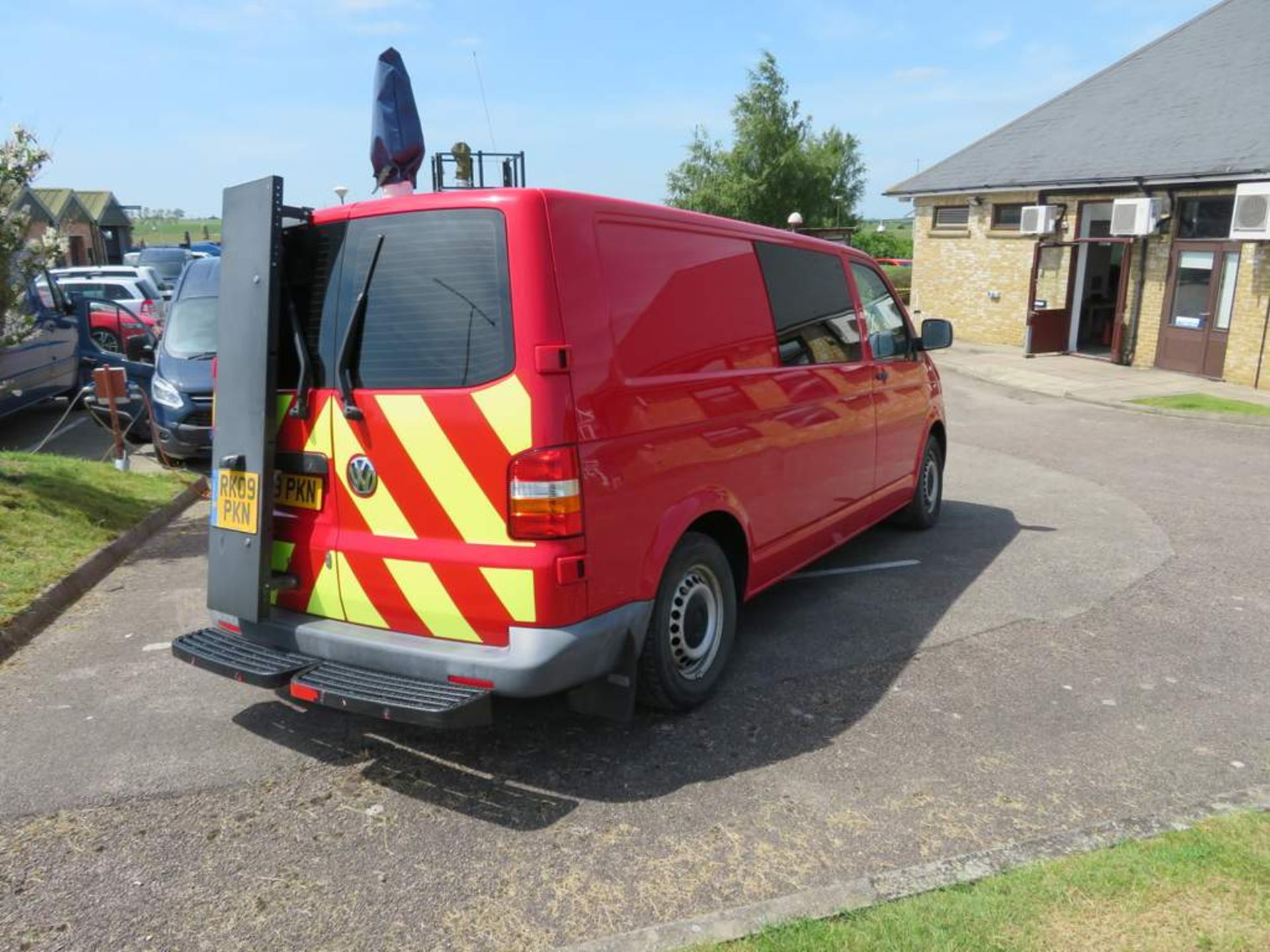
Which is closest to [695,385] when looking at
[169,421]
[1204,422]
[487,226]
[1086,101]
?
[487,226]

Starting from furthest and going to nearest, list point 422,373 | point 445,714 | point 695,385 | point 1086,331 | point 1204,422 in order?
point 1086,331, point 1204,422, point 695,385, point 422,373, point 445,714

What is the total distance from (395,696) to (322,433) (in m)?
1.08

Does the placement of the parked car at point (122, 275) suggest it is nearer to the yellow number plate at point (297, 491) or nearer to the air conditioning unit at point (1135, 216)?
the yellow number plate at point (297, 491)

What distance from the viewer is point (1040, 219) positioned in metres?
19.3

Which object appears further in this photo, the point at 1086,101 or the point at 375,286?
the point at 1086,101

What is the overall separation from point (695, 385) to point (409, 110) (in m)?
2.28

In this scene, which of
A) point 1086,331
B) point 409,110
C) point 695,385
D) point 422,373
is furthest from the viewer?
point 1086,331

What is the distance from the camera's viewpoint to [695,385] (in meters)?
4.07

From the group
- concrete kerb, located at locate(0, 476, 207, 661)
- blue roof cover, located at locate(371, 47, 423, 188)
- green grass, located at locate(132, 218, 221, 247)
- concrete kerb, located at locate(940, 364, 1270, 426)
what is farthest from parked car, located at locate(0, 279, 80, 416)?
green grass, located at locate(132, 218, 221, 247)

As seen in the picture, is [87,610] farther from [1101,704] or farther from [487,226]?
[1101,704]

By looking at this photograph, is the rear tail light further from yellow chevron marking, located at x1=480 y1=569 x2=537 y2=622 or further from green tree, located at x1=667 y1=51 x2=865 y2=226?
green tree, located at x1=667 y1=51 x2=865 y2=226

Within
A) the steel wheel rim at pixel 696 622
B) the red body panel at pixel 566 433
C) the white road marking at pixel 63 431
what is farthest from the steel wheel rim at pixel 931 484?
the white road marking at pixel 63 431

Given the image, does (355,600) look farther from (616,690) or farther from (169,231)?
(169,231)

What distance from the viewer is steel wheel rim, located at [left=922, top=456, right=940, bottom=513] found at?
721 cm
